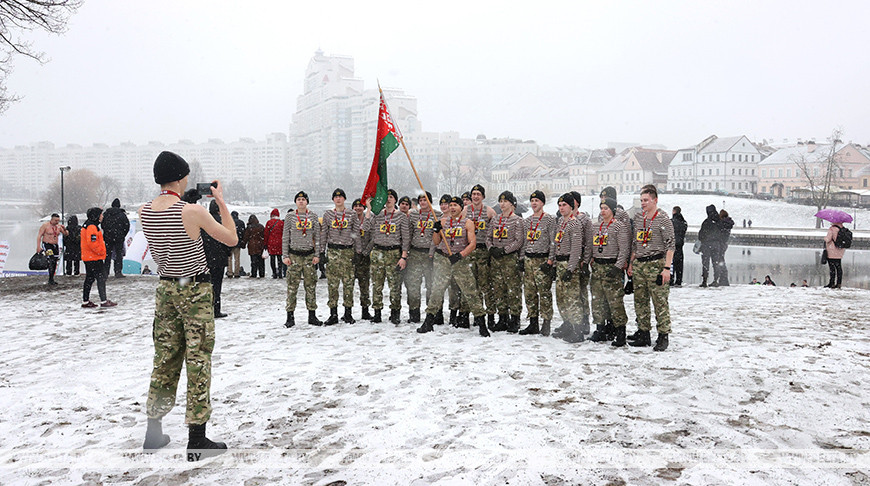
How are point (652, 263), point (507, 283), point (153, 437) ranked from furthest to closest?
1. point (507, 283)
2. point (652, 263)
3. point (153, 437)

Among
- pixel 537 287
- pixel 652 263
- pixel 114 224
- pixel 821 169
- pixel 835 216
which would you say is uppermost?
pixel 821 169

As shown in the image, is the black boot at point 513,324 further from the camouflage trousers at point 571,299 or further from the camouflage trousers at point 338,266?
the camouflage trousers at point 338,266

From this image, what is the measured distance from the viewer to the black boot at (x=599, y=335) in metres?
8.12

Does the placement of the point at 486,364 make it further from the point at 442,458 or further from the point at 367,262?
the point at 367,262

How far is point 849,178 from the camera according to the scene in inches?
3625

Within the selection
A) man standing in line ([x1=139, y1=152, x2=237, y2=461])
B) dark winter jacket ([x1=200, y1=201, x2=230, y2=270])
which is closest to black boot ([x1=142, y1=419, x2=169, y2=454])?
man standing in line ([x1=139, y1=152, x2=237, y2=461])

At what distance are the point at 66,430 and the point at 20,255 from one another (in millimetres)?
50635

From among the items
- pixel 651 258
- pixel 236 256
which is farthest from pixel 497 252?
pixel 236 256

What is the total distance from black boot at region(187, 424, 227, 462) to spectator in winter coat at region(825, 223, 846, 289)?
14.1 m

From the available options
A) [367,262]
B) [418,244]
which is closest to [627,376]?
[418,244]

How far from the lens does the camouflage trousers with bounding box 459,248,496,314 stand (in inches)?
355

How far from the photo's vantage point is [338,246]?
924 cm

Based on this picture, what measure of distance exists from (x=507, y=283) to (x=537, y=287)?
593mm

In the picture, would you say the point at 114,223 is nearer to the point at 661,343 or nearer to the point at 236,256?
the point at 236,256
